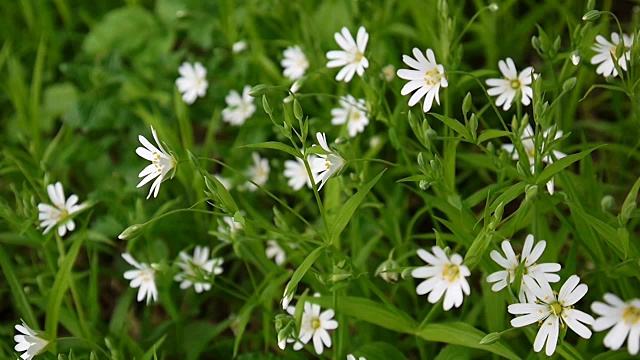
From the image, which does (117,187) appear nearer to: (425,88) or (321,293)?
(321,293)

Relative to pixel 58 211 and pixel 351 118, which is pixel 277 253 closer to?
pixel 351 118

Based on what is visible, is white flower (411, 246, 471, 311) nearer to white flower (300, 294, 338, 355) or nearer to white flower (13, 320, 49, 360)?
white flower (300, 294, 338, 355)

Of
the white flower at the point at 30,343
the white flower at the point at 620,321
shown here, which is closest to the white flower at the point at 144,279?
the white flower at the point at 30,343

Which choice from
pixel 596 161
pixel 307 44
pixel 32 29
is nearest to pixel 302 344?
pixel 307 44

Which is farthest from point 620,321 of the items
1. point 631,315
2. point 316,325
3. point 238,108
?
point 238,108

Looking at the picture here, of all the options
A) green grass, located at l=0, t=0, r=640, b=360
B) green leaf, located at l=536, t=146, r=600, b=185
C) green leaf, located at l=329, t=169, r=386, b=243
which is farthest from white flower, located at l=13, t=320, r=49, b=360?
green leaf, located at l=536, t=146, r=600, b=185

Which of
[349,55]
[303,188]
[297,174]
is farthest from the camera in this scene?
[303,188]
